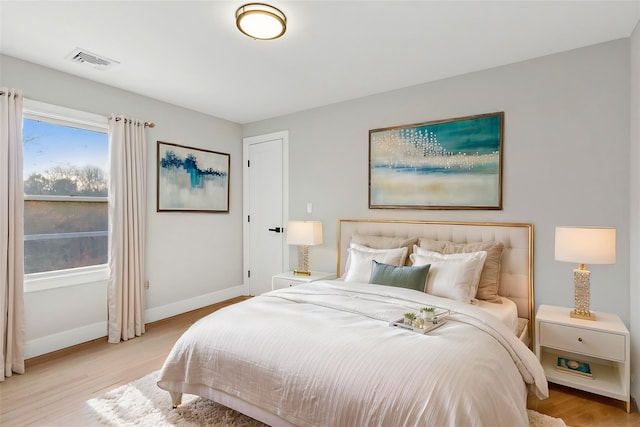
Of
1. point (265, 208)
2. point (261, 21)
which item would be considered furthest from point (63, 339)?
point (261, 21)

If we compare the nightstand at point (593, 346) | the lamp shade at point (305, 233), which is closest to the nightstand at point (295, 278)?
the lamp shade at point (305, 233)

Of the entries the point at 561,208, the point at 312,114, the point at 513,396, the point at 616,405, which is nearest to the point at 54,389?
the point at 513,396

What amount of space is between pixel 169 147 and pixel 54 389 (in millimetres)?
2615

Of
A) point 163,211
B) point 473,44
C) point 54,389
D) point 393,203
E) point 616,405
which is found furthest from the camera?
point 163,211

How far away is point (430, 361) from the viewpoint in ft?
5.01

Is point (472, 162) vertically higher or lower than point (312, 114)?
lower

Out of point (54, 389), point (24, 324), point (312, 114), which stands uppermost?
point (312, 114)

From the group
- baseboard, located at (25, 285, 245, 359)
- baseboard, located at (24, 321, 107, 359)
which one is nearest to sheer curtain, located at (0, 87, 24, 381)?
baseboard, located at (24, 321, 107, 359)

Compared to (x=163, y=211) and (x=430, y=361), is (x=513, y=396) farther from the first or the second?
(x=163, y=211)

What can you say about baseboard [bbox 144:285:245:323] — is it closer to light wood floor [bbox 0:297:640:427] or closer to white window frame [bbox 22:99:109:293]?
light wood floor [bbox 0:297:640:427]

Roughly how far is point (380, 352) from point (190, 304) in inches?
133

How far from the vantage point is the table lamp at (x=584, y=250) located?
2291mm

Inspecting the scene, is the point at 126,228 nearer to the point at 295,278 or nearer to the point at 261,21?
the point at 295,278

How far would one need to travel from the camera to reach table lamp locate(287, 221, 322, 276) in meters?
3.90
